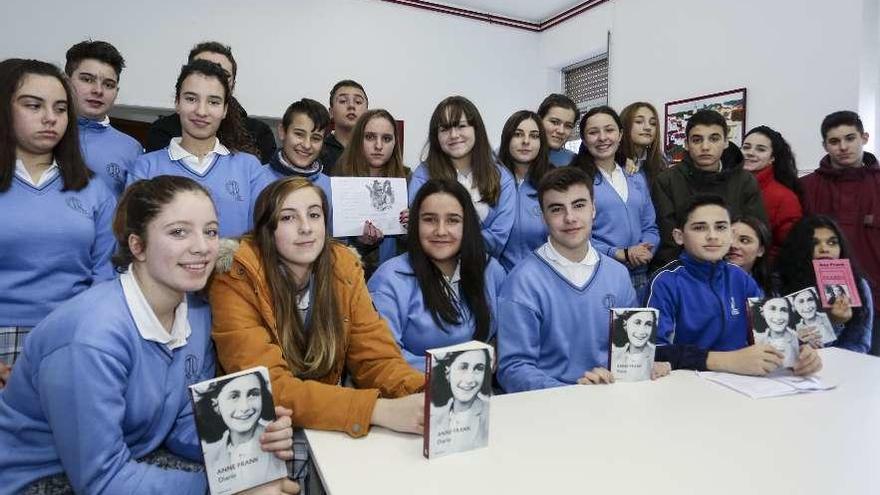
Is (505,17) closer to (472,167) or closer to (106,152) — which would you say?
(472,167)

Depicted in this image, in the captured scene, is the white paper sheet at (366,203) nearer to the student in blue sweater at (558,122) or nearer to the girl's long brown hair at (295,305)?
the girl's long brown hair at (295,305)

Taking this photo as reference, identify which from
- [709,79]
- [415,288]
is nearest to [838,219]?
[709,79]

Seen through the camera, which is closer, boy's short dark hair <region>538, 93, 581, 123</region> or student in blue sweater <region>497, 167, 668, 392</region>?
student in blue sweater <region>497, 167, 668, 392</region>

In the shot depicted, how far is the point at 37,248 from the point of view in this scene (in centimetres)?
186

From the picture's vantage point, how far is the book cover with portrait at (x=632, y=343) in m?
1.65

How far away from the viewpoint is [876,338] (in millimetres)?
3119

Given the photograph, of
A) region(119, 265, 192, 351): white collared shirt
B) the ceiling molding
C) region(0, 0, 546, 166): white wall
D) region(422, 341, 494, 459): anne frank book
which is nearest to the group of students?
region(119, 265, 192, 351): white collared shirt

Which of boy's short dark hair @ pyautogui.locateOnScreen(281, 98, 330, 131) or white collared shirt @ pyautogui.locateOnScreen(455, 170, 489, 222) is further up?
boy's short dark hair @ pyautogui.locateOnScreen(281, 98, 330, 131)

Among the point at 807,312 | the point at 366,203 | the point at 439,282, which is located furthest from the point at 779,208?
the point at 366,203

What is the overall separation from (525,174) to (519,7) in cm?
445

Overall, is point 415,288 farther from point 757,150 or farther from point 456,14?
point 456,14

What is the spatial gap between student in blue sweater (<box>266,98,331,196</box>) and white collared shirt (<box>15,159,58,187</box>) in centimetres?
101

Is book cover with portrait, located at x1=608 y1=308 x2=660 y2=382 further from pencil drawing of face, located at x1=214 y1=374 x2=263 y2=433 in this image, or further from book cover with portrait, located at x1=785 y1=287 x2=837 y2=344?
pencil drawing of face, located at x1=214 y1=374 x2=263 y2=433

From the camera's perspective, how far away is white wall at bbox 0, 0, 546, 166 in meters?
4.93
